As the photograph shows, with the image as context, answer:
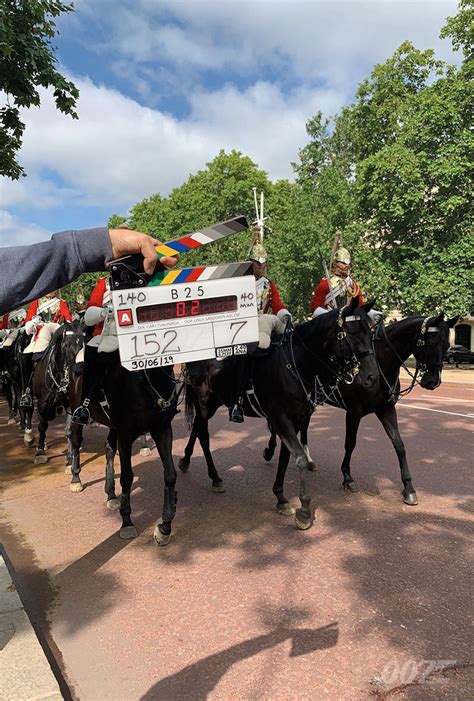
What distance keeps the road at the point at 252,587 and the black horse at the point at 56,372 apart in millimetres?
1313

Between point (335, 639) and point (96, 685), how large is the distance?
1.56 meters

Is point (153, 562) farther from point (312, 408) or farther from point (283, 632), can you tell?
point (312, 408)

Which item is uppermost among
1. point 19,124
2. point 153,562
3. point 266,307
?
point 19,124

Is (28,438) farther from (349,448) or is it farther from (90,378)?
(349,448)

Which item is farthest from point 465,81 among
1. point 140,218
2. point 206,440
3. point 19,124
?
point 140,218

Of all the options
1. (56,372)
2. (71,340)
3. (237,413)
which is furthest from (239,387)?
(56,372)

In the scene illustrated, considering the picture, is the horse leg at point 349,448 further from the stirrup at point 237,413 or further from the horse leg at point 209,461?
the horse leg at point 209,461

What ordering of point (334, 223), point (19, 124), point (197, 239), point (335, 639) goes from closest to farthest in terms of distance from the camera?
point (197, 239) < point (335, 639) < point (19, 124) < point (334, 223)

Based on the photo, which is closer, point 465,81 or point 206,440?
point 206,440

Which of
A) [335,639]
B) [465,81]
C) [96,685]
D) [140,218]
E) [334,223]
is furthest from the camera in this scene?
[140,218]

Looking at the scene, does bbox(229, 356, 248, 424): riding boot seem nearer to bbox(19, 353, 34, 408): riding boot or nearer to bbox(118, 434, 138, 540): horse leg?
bbox(118, 434, 138, 540): horse leg

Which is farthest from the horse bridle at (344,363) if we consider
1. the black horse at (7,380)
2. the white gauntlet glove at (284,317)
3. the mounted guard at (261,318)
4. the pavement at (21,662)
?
the black horse at (7,380)

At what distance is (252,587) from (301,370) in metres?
2.44

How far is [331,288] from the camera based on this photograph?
7.38 meters
